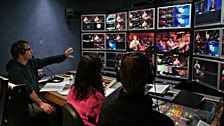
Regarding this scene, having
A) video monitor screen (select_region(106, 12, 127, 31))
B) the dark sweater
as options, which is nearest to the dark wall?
video monitor screen (select_region(106, 12, 127, 31))

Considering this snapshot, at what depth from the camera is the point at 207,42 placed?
201 centimetres

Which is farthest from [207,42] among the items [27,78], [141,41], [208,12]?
[27,78]

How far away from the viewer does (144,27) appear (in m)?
2.86

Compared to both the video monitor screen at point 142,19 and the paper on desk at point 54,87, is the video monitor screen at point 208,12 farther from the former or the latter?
the paper on desk at point 54,87

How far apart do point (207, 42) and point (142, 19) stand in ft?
3.59

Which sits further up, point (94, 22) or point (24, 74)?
point (94, 22)

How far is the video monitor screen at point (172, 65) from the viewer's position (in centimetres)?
246

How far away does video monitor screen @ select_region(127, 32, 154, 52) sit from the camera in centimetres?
281

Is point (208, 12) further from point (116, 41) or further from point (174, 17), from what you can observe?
point (116, 41)

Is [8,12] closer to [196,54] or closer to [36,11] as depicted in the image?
[36,11]

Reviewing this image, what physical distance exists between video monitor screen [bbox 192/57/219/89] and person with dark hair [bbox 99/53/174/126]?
1.18 metres

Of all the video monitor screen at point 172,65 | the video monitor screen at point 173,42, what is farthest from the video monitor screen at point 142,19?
the video monitor screen at point 172,65

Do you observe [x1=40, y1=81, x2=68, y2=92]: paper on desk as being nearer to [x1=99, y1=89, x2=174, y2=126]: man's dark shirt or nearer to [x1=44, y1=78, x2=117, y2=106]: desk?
[x1=44, y1=78, x2=117, y2=106]: desk

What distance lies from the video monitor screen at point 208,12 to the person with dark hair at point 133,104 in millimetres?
1198
